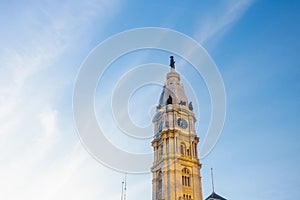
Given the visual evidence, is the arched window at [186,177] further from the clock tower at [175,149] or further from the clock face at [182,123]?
the clock face at [182,123]

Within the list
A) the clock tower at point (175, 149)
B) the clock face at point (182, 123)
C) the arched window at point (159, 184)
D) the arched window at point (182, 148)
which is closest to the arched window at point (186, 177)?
the clock tower at point (175, 149)

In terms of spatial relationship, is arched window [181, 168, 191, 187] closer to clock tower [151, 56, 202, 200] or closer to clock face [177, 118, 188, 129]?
clock tower [151, 56, 202, 200]

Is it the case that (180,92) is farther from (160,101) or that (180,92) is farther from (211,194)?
(211,194)

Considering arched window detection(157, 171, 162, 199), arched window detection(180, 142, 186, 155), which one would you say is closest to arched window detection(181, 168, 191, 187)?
arched window detection(180, 142, 186, 155)

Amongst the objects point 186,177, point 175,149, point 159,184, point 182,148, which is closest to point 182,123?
point 182,148

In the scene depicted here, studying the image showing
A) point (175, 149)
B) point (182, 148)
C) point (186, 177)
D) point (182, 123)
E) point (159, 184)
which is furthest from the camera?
point (182, 123)

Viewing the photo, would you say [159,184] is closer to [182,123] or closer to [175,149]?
[175,149]

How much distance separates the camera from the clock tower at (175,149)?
78.8m

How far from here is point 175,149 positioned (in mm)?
83500

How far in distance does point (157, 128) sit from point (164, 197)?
2187 cm

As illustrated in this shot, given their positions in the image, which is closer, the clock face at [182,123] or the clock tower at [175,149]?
the clock tower at [175,149]

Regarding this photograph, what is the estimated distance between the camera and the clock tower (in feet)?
258

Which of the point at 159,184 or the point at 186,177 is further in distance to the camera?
the point at 159,184

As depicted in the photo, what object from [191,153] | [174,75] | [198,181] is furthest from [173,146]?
[174,75]
